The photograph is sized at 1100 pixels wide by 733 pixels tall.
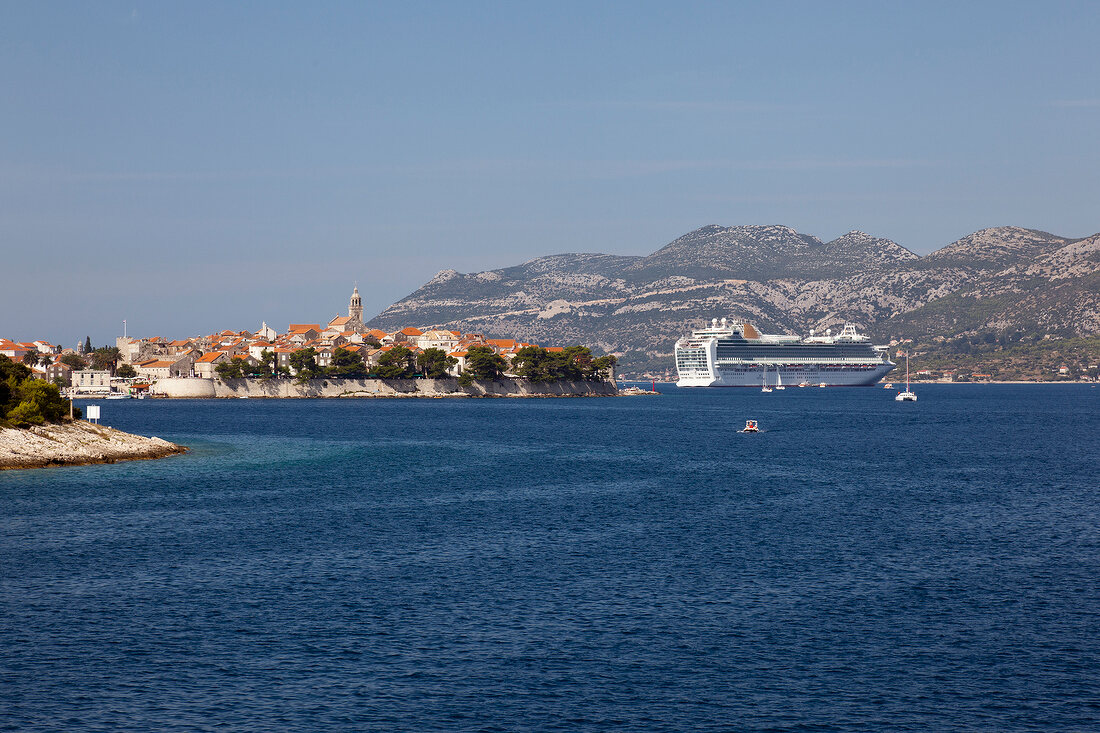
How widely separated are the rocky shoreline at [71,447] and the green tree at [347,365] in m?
103

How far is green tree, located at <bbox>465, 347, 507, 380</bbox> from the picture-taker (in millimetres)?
176250

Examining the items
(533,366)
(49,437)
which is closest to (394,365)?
(533,366)

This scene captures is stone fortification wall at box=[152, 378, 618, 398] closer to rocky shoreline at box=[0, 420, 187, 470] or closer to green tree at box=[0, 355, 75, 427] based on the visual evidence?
green tree at box=[0, 355, 75, 427]

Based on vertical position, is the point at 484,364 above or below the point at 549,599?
above

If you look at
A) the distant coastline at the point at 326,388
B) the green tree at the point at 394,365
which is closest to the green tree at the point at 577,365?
the distant coastline at the point at 326,388

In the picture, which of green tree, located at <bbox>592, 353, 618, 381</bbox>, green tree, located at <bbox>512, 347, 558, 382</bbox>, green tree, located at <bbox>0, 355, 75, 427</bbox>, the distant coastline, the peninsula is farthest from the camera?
green tree, located at <bbox>592, 353, 618, 381</bbox>

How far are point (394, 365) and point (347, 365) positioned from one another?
7.91 metres

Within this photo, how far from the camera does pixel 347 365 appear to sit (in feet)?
575

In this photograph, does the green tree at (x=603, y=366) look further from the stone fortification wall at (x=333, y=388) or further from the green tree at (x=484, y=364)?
the green tree at (x=484, y=364)

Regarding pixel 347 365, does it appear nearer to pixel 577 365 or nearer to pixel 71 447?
pixel 577 365

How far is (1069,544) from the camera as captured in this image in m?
35.4

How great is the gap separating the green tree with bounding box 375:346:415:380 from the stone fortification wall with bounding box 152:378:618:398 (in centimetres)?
123

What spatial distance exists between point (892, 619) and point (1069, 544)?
1349cm

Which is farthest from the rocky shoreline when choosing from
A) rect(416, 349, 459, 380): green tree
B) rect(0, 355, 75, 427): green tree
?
rect(416, 349, 459, 380): green tree
